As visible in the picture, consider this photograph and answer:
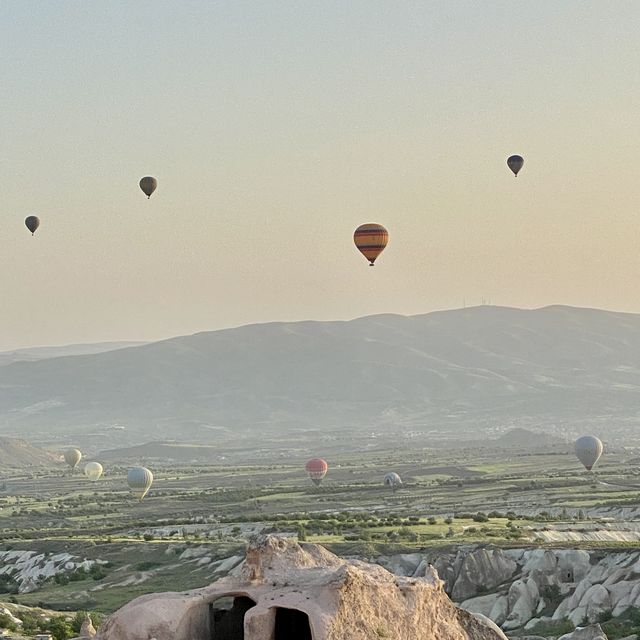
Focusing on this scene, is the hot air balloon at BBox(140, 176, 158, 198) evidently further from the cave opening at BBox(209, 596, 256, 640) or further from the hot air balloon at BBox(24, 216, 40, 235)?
the cave opening at BBox(209, 596, 256, 640)

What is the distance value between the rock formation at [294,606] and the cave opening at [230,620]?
0.06 ft

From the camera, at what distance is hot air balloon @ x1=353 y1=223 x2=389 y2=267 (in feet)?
297

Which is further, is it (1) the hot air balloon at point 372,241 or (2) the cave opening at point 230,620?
(1) the hot air balloon at point 372,241

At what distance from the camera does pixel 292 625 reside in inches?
965

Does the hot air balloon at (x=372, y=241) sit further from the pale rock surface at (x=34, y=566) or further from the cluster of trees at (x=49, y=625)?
the cluster of trees at (x=49, y=625)

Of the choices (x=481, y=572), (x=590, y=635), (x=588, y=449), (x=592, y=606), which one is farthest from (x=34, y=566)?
(x=588, y=449)

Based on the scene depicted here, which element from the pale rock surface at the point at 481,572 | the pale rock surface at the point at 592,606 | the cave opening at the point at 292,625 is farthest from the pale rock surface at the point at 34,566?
the cave opening at the point at 292,625

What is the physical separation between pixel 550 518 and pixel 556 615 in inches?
Answer: 1470

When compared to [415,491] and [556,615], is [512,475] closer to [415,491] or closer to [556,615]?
[415,491]

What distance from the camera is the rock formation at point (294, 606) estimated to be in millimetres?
23484

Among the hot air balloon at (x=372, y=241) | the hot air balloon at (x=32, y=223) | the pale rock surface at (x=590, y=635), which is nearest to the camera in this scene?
the pale rock surface at (x=590, y=635)

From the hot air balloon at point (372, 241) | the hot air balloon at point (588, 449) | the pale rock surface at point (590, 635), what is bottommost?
the pale rock surface at point (590, 635)

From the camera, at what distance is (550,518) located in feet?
294

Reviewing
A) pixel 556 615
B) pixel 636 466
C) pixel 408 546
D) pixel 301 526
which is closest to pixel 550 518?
pixel 301 526
